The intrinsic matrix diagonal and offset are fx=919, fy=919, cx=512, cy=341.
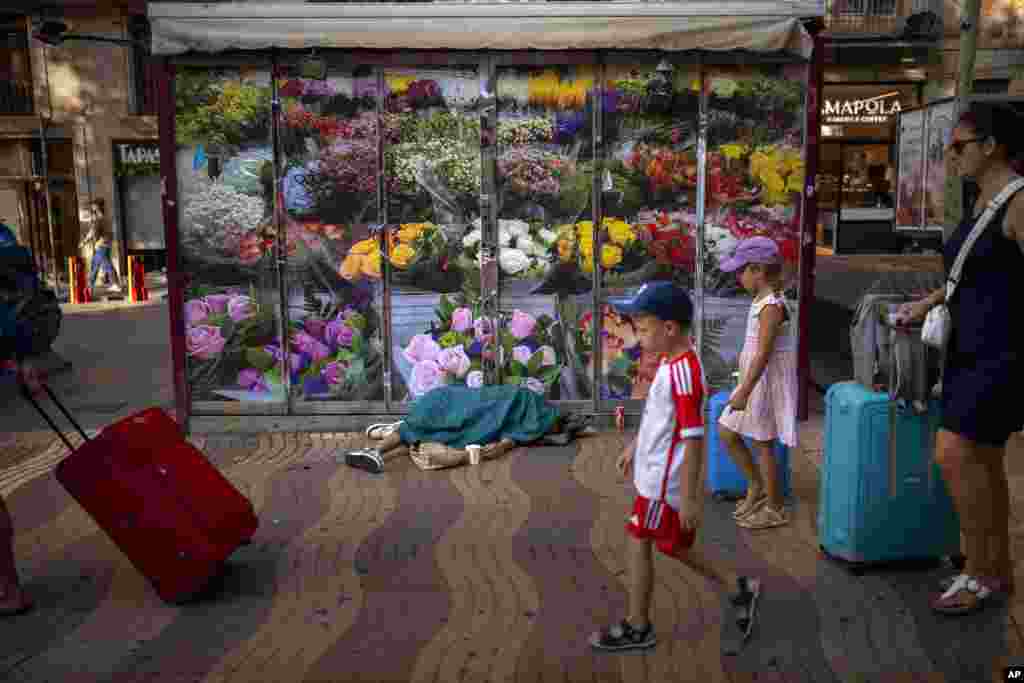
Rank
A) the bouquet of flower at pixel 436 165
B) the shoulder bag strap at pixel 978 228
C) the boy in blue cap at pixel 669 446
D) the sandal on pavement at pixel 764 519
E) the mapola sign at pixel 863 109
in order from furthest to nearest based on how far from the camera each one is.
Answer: the mapola sign at pixel 863 109, the bouquet of flower at pixel 436 165, the sandal on pavement at pixel 764 519, the shoulder bag strap at pixel 978 228, the boy in blue cap at pixel 669 446

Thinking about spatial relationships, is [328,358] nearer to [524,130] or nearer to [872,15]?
[524,130]

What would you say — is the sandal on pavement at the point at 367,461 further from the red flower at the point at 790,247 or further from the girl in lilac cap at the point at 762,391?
the red flower at the point at 790,247

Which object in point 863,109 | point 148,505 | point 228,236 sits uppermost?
point 863,109

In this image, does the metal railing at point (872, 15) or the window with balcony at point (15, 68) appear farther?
the metal railing at point (872, 15)

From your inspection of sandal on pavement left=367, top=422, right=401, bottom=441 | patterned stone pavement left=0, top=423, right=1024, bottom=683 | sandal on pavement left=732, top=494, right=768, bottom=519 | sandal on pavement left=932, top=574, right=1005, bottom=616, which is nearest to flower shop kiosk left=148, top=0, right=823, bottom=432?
sandal on pavement left=367, top=422, right=401, bottom=441

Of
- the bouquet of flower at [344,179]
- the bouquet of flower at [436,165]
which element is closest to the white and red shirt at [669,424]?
the bouquet of flower at [436,165]

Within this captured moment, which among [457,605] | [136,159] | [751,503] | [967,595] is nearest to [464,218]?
[751,503]

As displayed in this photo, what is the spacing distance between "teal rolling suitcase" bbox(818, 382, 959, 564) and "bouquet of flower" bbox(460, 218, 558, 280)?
323cm

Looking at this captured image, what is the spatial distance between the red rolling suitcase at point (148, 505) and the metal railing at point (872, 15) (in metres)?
22.0

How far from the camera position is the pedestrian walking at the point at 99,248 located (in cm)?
1828

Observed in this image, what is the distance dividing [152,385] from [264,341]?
2.97 meters

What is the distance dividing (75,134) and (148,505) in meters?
20.2

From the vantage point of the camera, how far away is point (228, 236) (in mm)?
7211

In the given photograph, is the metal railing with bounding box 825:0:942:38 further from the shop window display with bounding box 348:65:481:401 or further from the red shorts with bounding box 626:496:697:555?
the red shorts with bounding box 626:496:697:555
